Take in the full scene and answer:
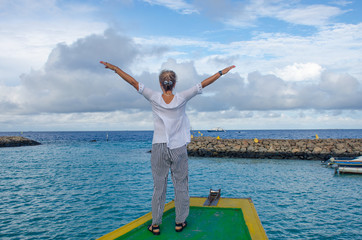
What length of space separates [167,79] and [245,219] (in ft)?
8.25

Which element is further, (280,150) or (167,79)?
(280,150)

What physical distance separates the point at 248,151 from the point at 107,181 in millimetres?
17788

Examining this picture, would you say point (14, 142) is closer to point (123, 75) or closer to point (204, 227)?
point (123, 75)

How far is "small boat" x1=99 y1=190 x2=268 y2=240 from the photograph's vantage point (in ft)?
11.9

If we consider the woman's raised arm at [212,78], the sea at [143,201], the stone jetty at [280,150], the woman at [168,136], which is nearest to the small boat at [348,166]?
the sea at [143,201]

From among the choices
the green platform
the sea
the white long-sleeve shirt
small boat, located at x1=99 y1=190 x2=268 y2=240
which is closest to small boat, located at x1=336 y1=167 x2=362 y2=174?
the sea

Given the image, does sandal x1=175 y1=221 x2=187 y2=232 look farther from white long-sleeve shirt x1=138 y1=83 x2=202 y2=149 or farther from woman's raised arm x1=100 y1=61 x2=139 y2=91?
woman's raised arm x1=100 y1=61 x2=139 y2=91

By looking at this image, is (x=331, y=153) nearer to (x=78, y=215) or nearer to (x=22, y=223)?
(x=78, y=215)

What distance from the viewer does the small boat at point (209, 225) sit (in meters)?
3.62

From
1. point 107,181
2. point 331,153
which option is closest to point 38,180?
point 107,181

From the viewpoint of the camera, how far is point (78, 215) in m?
9.92

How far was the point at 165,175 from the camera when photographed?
3.86 metres

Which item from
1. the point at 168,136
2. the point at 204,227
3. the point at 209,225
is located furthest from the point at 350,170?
the point at 168,136

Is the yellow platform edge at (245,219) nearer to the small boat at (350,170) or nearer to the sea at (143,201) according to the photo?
the sea at (143,201)
